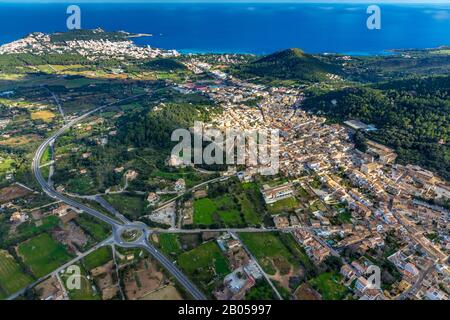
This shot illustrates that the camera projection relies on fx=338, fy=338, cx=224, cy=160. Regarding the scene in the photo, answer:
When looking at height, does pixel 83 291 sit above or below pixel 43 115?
below

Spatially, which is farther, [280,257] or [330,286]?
[280,257]

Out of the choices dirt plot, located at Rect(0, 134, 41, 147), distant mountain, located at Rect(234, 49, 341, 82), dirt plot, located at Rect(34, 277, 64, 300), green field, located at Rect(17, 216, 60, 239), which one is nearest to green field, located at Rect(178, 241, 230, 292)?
dirt plot, located at Rect(34, 277, 64, 300)

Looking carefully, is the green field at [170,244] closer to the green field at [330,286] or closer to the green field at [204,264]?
the green field at [204,264]

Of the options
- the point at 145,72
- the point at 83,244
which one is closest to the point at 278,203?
the point at 83,244

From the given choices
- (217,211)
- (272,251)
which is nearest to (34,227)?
(217,211)

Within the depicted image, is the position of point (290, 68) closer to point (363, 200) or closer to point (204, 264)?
point (363, 200)
